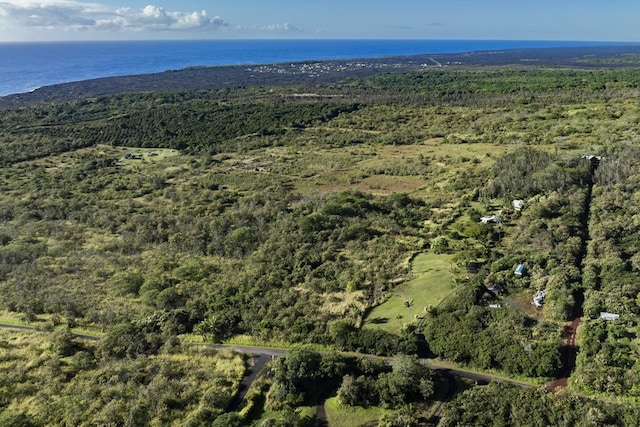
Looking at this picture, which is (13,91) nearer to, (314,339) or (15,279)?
(15,279)

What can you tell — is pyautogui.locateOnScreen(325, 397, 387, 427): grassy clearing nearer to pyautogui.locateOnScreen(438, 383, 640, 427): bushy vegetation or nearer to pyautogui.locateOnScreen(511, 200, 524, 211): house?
pyautogui.locateOnScreen(438, 383, 640, 427): bushy vegetation

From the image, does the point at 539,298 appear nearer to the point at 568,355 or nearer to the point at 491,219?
the point at 568,355

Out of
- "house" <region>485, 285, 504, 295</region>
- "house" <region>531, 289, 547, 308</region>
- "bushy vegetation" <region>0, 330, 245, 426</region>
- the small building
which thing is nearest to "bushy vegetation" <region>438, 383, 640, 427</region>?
"house" <region>531, 289, 547, 308</region>

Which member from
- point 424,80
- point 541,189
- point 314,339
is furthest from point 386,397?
point 424,80

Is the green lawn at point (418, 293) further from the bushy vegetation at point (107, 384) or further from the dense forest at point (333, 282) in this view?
the bushy vegetation at point (107, 384)

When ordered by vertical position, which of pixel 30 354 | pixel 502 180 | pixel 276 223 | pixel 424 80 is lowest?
pixel 30 354

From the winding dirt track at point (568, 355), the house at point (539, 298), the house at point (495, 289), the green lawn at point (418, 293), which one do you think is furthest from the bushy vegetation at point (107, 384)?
the house at point (539, 298)

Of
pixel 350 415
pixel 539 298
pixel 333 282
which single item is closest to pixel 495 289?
pixel 539 298
